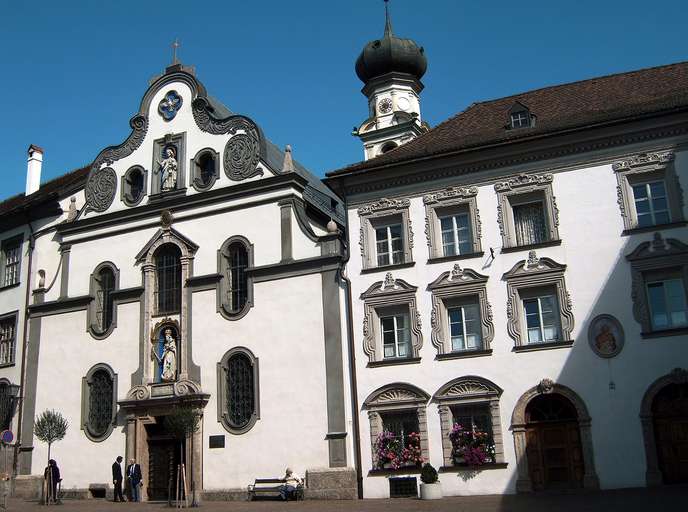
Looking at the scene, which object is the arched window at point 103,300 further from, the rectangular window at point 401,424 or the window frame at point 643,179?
the window frame at point 643,179

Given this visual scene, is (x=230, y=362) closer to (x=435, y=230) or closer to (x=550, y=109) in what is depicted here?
(x=435, y=230)

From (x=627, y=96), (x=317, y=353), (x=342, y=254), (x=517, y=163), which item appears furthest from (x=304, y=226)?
(x=627, y=96)

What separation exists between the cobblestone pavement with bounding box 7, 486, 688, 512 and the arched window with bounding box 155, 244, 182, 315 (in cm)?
712

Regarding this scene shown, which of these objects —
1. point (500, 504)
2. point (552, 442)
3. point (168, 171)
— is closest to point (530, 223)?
point (552, 442)

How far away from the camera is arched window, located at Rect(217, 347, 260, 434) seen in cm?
2670

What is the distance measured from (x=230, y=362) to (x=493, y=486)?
965 cm

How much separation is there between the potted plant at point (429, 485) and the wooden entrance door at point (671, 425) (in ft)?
19.7

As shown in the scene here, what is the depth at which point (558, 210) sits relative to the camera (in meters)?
24.3

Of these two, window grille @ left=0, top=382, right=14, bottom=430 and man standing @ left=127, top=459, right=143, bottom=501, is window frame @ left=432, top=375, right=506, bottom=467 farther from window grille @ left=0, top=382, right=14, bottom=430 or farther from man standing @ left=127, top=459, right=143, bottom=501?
window grille @ left=0, top=382, right=14, bottom=430

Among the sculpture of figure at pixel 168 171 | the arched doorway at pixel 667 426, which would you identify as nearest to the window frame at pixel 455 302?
the arched doorway at pixel 667 426

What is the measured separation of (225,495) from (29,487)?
8195 millimetres

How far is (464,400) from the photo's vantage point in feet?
78.3

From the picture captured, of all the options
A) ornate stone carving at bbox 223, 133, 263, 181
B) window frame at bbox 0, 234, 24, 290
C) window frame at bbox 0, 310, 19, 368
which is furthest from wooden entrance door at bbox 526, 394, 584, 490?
window frame at bbox 0, 234, 24, 290

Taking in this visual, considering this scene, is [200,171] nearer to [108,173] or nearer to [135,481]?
[108,173]
